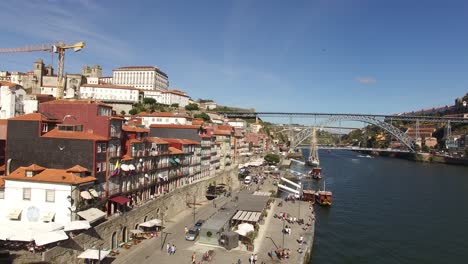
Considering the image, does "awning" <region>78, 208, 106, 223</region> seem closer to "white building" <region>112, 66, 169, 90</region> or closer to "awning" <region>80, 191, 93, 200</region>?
"awning" <region>80, 191, 93, 200</region>

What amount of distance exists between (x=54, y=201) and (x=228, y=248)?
10776 millimetres

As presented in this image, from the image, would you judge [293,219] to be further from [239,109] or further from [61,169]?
[239,109]

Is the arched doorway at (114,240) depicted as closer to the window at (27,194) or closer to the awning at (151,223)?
the awning at (151,223)

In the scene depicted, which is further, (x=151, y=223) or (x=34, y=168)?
(x=151, y=223)

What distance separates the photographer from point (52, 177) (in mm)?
22172

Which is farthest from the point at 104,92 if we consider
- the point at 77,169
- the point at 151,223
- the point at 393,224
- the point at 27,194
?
the point at 27,194

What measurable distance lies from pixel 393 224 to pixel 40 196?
3248 centimetres

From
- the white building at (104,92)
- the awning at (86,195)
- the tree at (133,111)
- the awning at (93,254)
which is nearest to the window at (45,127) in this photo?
the awning at (86,195)

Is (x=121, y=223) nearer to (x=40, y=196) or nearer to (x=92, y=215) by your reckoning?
(x=92, y=215)

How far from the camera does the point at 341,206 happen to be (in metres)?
47.5

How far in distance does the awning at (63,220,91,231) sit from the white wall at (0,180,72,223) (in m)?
1.19

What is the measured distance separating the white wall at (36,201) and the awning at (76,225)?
1192mm

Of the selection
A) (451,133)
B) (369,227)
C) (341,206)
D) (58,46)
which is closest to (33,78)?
(58,46)

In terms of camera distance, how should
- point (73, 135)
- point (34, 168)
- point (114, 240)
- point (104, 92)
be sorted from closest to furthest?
1. point (34, 168)
2. point (114, 240)
3. point (73, 135)
4. point (104, 92)
